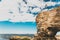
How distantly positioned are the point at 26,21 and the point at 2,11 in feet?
3.62

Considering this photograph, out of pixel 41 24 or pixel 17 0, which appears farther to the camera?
pixel 17 0

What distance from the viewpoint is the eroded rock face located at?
7.55m

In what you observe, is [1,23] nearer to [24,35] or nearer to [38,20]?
[24,35]

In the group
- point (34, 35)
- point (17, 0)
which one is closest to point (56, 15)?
point (34, 35)

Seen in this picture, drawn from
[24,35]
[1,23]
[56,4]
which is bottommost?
[24,35]

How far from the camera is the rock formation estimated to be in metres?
7.55

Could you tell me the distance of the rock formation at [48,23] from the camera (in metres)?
7.55

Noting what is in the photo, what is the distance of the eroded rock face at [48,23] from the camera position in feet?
24.8

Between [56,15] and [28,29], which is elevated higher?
[56,15]

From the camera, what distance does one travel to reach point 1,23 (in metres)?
8.48

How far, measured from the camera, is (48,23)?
7605 millimetres

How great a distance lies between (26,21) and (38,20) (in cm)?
69

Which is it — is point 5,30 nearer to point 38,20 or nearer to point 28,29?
point 28,29

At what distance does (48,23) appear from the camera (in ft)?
25.0
